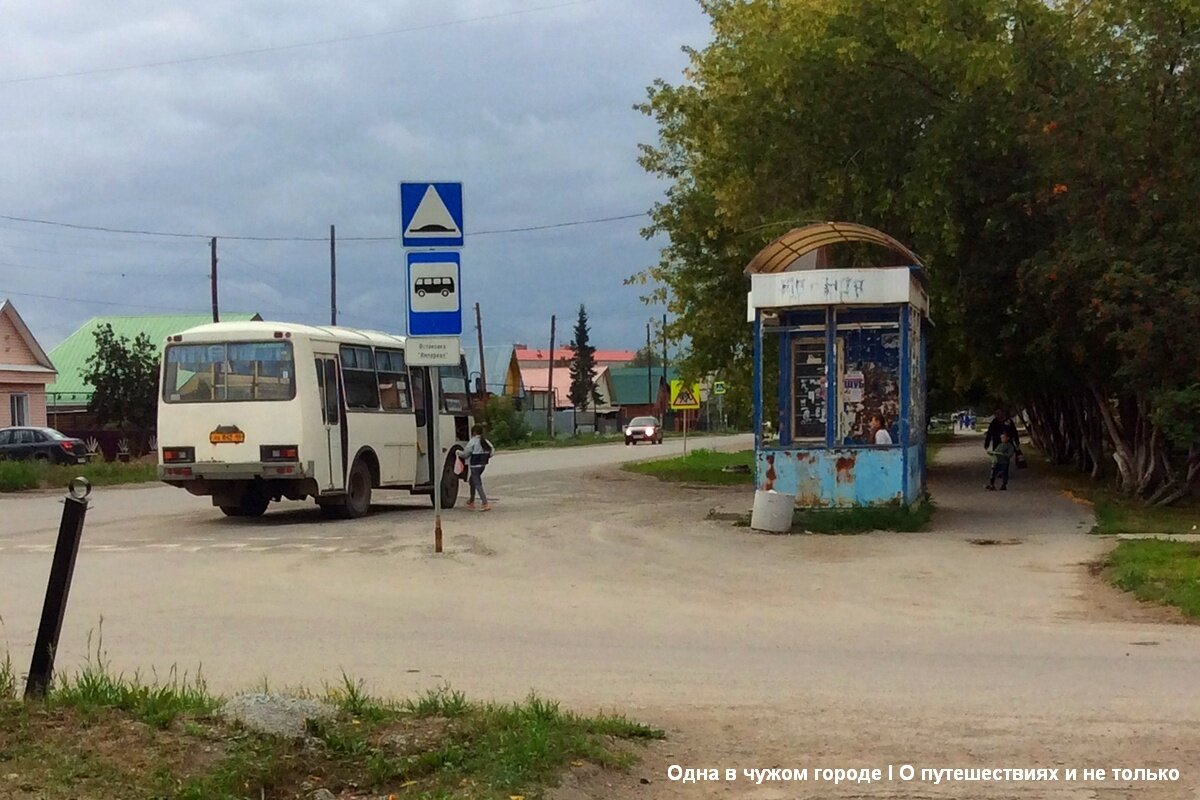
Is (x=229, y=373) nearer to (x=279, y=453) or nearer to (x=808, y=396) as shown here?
(x=279, y=453)

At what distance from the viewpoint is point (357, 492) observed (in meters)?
21.9

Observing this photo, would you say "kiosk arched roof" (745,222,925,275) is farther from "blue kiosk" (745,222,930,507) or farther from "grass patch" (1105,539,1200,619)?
"grass patch" (1105,539,1200,619)

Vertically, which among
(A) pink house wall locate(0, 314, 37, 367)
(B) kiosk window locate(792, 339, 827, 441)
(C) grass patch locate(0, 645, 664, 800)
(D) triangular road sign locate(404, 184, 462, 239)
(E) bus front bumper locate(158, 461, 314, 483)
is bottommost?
(C) grass patch locate(0, 645, 664, 800)

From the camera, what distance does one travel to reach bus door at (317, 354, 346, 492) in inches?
811

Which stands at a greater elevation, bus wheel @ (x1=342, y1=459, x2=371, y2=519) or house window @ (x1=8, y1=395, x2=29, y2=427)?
house window @ (x1=8, y1=395, x2=29, y2=427)

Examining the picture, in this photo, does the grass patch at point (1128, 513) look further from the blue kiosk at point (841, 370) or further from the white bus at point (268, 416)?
the white bus at point (268, 416)

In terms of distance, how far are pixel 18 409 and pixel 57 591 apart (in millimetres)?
47166

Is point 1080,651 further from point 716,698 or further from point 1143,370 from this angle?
point 1143,370

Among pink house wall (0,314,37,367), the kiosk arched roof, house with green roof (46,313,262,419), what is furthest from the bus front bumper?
house with green roof (46,313,262,419)

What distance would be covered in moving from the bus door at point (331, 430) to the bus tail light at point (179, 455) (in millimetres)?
1834

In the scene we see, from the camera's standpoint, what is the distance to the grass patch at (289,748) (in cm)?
560

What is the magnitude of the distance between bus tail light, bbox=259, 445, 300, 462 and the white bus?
0.05 feet

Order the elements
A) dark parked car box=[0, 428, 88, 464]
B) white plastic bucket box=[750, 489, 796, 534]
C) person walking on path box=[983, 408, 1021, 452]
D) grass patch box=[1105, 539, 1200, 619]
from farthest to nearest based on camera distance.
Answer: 1. dark parked car box=[0, 428, 88, 464]
2. person walking on path box=[983, 408, 1021, 452]
3. white plastic bucket box=[750, 489, 796, 534]
4. grass patch box=[1105, 539, 1200, 619]

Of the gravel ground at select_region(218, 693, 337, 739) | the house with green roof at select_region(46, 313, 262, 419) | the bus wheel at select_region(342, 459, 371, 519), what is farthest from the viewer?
the house with green roof at select_region(46, 313, 262, 419)
